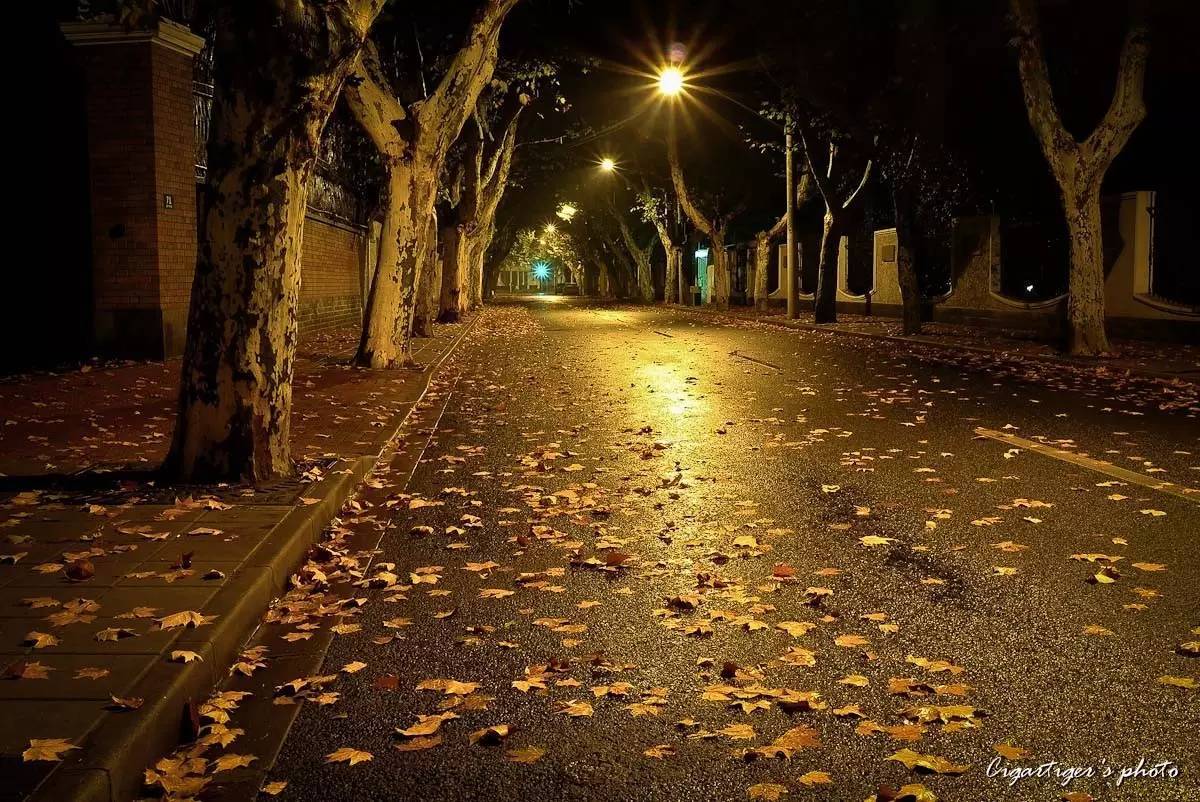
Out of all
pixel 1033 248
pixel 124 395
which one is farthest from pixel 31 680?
pixel 1033 248

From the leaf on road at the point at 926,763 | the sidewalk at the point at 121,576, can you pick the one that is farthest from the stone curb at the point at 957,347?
the leaf on road at the point at 926,763

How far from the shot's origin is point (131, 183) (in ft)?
49.1

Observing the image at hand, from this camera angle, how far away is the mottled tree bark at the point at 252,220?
6.77m

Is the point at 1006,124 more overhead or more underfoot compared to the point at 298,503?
more overhead

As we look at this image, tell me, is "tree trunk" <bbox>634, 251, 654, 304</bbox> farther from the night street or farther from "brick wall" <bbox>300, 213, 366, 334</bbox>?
the night street

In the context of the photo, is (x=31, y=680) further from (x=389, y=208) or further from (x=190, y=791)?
(x=389, y=208)

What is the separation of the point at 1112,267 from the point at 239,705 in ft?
71.2

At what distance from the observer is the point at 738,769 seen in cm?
339

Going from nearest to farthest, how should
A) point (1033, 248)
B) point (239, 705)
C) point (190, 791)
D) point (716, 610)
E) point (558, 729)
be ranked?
1. point (190, 791)
2. point (558, 729)
3. point (239, 705)
4. point (716, 610)
5. point (1033, 248)

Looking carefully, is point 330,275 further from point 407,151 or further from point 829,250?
point 829,250

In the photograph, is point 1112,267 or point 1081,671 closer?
point 1081,671

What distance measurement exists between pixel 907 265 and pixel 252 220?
821 inches

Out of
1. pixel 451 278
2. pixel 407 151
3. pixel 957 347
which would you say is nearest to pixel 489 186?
pixel 451 278

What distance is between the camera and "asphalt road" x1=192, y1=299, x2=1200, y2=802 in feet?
11.3
